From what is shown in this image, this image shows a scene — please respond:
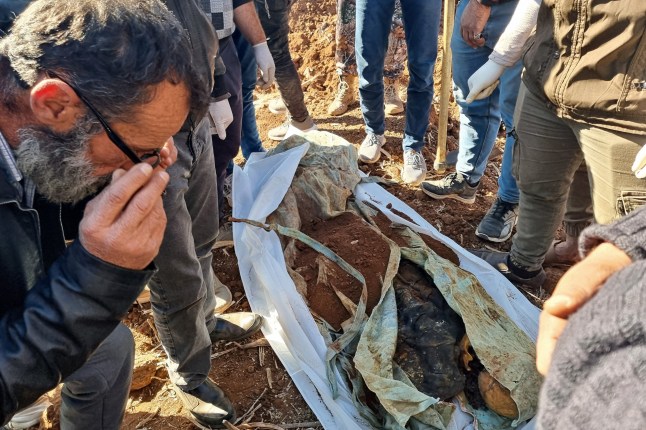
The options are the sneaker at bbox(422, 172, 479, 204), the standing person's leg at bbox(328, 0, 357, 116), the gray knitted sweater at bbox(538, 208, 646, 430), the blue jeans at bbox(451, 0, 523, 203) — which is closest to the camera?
the gray knitted sweater at bbox(538, 208, 646, 430)

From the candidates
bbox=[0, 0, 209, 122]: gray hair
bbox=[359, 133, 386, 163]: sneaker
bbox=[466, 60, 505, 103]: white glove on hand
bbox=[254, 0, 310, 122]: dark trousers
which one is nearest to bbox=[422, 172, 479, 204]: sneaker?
bbox=[359, 133, 386, 163]: sneaker

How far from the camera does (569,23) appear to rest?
81.2 inches

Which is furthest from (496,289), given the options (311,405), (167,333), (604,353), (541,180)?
(604,353)

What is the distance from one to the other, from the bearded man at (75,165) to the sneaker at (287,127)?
3056mm

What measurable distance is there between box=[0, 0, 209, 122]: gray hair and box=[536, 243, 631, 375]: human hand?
3.61 feet

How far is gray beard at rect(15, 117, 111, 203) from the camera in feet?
4.48

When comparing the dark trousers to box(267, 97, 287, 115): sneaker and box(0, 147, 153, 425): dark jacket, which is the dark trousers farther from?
box(0, 147, 153, 425): dark jacket

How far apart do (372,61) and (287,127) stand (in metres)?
1.24

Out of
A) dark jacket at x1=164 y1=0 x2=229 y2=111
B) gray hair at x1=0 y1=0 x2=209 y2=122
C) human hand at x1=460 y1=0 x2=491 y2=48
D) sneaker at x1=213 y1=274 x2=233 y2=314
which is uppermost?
gray hair at x1=0 y1=0 x2=209 y2=122

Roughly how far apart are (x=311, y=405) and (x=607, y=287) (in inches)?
70.0

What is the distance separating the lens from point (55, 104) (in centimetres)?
132

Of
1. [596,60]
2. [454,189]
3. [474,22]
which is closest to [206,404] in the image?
[596,60]

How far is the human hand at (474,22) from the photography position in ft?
9.78

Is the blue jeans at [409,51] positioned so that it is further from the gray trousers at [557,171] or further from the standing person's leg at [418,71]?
the gray trousers at [557,171]
